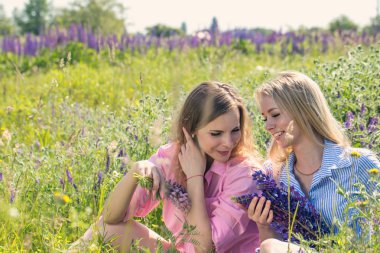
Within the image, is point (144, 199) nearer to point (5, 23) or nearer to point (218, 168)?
point (218, 168)

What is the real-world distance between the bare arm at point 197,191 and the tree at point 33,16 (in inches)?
1405

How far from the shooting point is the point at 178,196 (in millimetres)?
3209

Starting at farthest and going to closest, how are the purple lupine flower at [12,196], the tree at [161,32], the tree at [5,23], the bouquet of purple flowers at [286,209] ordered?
1. the tree at [5,23]
2. the tree at [161,32]
3. the purple lupine flower at [12,196]
4. the bouquet of purple flowers at [286,209]

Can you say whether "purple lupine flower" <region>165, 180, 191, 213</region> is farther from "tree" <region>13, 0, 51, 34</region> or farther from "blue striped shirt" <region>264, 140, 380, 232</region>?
"tree" <region>13, 0, 51, 34</region>

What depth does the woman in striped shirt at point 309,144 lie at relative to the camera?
3.20m

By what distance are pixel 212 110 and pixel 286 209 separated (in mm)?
744

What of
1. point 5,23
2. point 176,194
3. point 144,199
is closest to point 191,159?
point 176,194

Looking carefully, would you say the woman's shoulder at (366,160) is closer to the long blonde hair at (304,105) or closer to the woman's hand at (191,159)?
the long blonde hair at (304,105)

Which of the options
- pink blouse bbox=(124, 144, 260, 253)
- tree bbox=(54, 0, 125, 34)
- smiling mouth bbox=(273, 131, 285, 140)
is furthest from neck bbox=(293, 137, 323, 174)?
tree bbox=(54, 0, 125, 34)

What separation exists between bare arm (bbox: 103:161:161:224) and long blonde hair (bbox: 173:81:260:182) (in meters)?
0.31

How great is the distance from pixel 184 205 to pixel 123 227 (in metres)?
0.45

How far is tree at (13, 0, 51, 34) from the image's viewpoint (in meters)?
39.4

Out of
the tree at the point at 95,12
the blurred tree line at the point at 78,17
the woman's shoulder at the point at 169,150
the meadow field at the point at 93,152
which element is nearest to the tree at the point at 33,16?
the blurred tree line at the point at 78,17

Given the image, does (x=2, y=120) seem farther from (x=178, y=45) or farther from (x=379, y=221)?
(x=178, y=45)
